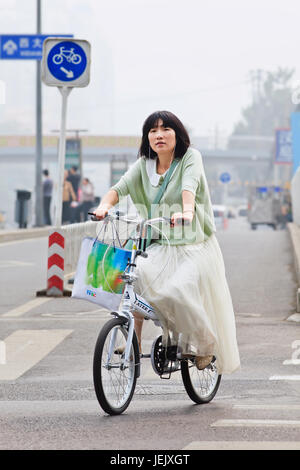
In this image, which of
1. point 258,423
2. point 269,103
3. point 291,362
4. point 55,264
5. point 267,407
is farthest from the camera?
point 269,103

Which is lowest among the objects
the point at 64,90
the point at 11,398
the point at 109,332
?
the point at 11,398

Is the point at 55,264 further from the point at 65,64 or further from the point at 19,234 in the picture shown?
the point at 19,234

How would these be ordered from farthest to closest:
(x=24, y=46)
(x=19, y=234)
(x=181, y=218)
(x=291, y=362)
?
(x=24, y=46) < (x=19, y=234) < (x=291, y=362) < (x=181, y=218)

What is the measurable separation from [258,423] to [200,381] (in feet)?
3.02

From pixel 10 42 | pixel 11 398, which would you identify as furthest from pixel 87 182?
pixel 11 398

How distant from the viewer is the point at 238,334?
10023 millimetres

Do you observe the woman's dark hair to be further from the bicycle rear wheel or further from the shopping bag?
the bicycle rear wheel

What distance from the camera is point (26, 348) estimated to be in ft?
30.0

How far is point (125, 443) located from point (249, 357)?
357cm

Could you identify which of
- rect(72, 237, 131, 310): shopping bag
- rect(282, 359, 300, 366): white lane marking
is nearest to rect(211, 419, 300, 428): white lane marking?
rect(72, 237, 131, 310): shopping bag

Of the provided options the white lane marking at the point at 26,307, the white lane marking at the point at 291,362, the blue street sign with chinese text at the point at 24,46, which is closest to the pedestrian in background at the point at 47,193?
the blue street sign with chinese text at the point at 24,46

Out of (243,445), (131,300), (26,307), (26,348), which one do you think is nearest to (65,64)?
(26,307)
